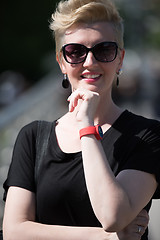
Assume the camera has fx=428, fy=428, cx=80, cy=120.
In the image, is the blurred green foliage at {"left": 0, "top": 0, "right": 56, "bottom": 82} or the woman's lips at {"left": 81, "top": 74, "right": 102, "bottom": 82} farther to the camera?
the blurred green foliage at {"left": 0, "top": 0, "right": 56, "bottom": 82}

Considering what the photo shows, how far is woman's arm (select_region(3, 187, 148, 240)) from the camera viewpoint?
2105 mm

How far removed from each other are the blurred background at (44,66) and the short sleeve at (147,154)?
14.3 feet

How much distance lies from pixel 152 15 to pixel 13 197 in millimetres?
12091

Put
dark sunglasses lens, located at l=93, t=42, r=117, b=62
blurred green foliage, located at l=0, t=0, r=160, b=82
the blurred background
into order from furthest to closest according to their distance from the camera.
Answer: blurred green foliage, located at l=0, t=0, r=160, b=82 < the blurred background < dark sunglasses lens, located at l=93, t=42, r=117, b=62

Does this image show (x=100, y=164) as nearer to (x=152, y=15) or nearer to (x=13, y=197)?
(x=13, y=197)

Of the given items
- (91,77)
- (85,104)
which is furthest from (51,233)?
(91,77)

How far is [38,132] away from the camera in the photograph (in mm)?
2496

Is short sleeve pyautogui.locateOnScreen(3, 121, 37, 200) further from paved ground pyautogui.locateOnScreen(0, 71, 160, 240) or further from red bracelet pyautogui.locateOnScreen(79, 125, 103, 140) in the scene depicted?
paved ground pyautogui.locateOnScreen(0, 71, 160, 240)

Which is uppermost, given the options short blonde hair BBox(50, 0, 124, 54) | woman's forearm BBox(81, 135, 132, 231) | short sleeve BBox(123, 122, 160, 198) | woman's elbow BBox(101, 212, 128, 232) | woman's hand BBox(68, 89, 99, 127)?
short blonde hair BBox(50, 0, 124, 54)

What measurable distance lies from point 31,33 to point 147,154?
1165cm

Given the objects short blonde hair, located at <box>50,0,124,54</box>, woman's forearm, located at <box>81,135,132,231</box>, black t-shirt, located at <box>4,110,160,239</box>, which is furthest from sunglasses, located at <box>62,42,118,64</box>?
woman's forearm, located at <box>81,135,132,231</box>

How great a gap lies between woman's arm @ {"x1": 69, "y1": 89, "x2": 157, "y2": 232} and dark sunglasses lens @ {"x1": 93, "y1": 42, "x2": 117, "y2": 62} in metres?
0.47

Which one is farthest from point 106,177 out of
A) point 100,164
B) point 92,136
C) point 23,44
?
point 23,44

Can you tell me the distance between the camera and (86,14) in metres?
2.32
